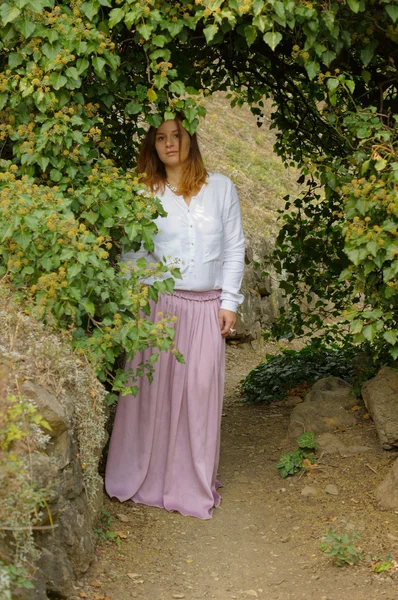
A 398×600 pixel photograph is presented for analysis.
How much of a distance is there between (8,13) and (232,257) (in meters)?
1.79

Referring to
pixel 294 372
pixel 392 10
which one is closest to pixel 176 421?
pixel 392 10

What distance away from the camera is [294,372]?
724 cm

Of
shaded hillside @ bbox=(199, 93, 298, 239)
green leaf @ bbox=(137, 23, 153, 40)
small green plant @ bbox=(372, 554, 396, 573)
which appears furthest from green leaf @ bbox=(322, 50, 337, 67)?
shaded hillside @ bbox=(199, 93, 298, 239)

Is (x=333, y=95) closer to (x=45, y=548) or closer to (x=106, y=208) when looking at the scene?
(x=106, y=208)

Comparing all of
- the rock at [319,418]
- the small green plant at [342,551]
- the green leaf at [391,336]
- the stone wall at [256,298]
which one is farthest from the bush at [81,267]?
the stone wall at [256,298]

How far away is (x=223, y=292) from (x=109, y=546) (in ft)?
5.11

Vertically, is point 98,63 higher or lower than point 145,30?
lower

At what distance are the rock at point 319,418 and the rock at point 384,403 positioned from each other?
0.20 metres

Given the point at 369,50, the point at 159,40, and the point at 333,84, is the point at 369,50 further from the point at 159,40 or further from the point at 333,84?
the point at 159,40

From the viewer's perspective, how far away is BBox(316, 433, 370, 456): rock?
5293mm

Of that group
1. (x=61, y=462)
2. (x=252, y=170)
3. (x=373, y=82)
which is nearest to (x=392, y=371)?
(x=373, y=82)

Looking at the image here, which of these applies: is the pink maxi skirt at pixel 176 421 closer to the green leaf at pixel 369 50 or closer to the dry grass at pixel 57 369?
the dry grass at pixel 57 369

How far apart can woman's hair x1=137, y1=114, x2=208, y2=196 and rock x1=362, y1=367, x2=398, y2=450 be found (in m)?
1.80

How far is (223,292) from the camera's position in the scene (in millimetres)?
4773
